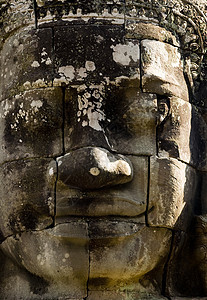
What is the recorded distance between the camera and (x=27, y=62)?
8961 mm

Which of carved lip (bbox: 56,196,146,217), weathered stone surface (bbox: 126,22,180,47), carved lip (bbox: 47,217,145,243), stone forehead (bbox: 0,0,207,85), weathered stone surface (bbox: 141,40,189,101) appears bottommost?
carved lip (bbox: 47,217,145,243)

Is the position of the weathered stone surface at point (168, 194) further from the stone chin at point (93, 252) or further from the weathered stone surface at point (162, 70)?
the weathered stone surface at point (162, 70)

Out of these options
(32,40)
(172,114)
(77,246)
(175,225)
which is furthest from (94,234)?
(32,40)

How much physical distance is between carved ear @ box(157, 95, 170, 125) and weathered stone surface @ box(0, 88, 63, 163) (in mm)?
912

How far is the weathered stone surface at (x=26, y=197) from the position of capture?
857cm

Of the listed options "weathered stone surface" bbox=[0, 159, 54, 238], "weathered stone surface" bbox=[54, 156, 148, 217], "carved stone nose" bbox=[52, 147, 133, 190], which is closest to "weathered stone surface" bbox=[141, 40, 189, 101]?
"carved stone nose" bbox=[52, 147, 133, 190]

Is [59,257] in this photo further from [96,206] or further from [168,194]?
[168,194]

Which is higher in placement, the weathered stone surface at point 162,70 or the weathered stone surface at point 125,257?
the weathered stone surface at point 162,70

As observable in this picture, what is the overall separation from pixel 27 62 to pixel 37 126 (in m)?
0.64

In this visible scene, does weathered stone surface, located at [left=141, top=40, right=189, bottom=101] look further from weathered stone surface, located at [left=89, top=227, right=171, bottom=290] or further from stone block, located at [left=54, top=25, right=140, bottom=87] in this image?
weathered stone surface, located at [left=89, top=227, right=171, bottom=290]

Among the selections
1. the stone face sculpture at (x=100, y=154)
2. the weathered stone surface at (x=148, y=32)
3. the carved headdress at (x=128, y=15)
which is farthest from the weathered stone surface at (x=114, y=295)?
the weathered stone surface at (x=148, y=32)

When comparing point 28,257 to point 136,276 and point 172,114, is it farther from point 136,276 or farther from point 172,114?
point 172,114

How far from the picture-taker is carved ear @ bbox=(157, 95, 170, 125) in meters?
8.81

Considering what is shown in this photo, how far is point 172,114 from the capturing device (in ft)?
29.1
